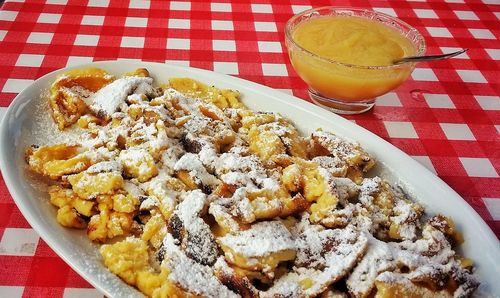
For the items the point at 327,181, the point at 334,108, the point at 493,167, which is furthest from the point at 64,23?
the point at 493,167

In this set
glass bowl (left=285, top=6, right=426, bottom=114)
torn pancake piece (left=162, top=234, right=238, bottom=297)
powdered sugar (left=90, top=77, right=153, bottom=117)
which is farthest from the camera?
glass bowl (left=285, top=6, right=426, bottom=114)

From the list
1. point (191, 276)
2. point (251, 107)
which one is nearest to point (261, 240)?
point (191, 276)

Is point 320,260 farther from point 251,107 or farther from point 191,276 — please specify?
point 251,107

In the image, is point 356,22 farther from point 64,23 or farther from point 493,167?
point 64,23

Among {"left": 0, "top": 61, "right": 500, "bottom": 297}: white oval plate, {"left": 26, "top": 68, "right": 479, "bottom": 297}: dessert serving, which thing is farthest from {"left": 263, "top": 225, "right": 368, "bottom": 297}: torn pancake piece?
{"left": 0, "top": 61, "right": 500, "bottom": 297}: white oval plate

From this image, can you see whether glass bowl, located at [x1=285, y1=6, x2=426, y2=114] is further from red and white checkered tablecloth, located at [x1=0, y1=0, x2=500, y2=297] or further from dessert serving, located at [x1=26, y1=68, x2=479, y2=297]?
dessert serving, located at [x1=26, y1=68, x2=479, y2=297]

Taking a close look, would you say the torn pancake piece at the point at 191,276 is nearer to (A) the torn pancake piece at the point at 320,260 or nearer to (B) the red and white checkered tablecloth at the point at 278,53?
(A) the torn pancake piece at the point at 320,260
